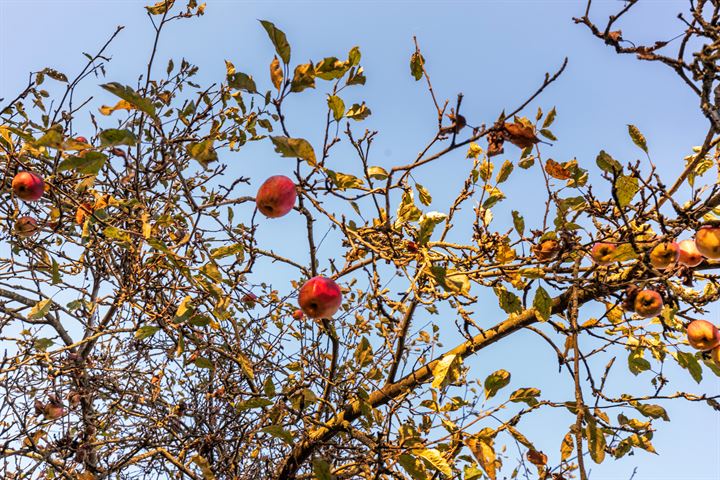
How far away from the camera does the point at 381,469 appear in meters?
1.99

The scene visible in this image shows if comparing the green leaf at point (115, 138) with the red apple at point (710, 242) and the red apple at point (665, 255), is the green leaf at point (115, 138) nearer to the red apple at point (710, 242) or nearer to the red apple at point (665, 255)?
the red apple at point (665, 255)

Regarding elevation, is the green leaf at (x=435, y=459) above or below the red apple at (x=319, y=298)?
below

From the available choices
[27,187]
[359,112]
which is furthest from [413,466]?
[27,187]

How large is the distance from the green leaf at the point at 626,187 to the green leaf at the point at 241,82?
1337mm

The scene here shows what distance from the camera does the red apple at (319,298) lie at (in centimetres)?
212

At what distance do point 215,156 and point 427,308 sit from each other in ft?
4.67

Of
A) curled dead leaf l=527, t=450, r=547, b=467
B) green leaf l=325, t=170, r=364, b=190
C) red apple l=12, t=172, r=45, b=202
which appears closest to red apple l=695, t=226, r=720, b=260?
curled dead leaf l=527, t=450, r=547, b=467

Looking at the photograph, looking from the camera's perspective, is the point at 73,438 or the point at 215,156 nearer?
the point at 215,156

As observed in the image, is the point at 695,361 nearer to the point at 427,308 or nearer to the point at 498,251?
the point at 498,251

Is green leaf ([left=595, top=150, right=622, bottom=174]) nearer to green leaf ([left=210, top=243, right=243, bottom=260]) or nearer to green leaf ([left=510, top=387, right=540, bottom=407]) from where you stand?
green leaf ([left=510, top=387, right=540, bottom=407])

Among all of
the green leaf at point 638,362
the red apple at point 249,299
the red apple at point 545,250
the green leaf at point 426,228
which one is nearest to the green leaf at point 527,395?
the red apple at point 545,250

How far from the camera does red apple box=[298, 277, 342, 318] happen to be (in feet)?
6.95

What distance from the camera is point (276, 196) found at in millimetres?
2137

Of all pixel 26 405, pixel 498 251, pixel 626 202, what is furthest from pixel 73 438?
pixel 626 202
